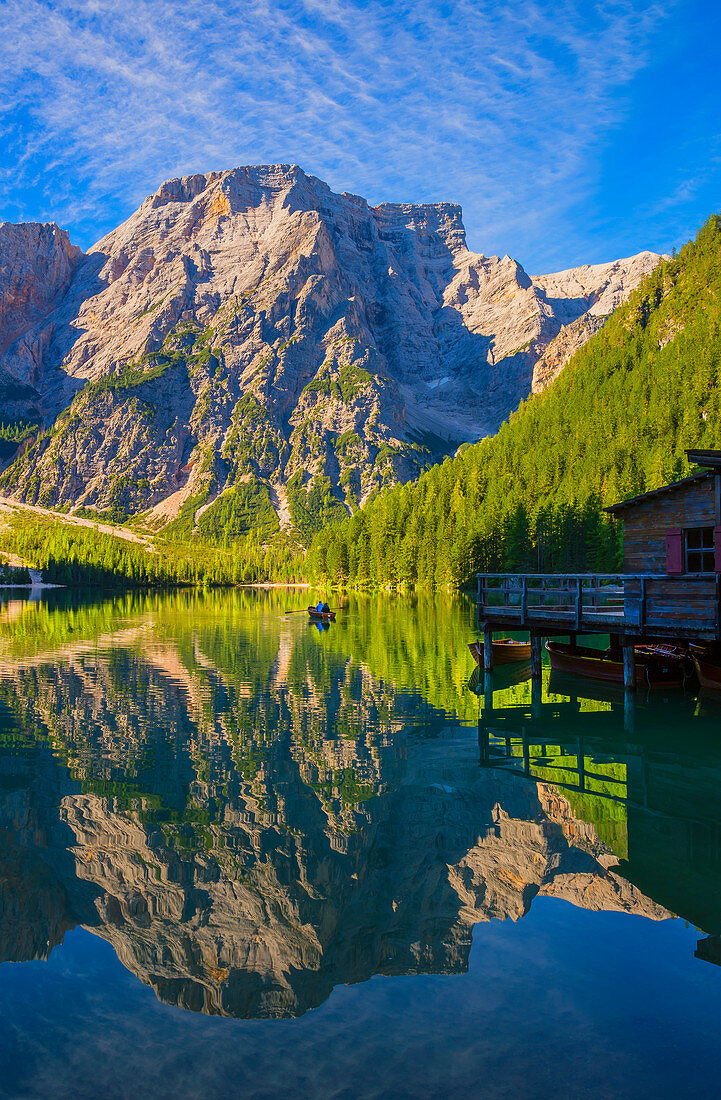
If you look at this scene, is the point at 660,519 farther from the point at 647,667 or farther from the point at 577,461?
the point at 577,461

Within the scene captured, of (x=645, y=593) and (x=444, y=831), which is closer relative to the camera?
(x=444, y=831)

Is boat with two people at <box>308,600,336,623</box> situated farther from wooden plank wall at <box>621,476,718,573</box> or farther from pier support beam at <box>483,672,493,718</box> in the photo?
wooden plank wall at <box>621,476,718,573</box>

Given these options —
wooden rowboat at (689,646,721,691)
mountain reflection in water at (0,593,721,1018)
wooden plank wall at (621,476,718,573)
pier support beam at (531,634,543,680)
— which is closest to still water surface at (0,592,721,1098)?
mountain reflection in water at (0,593,721,1018)

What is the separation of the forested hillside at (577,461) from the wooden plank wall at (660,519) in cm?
8144

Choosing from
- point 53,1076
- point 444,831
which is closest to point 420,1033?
point 53,1076

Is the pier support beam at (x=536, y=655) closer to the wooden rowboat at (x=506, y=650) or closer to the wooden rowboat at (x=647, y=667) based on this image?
the wooden rowboat at (x=647, y=667)

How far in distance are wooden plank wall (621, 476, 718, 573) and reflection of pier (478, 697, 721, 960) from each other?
289 inches

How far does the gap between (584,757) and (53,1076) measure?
64.0 ft

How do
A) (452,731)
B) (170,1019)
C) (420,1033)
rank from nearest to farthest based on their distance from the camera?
1. (420,1033)
2. (170,1019)
3. (452,731)

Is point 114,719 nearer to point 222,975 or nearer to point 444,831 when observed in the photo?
point 444,831

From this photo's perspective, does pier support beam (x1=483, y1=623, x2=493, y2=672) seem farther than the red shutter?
Yes

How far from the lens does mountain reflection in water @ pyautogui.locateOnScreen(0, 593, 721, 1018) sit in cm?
1238

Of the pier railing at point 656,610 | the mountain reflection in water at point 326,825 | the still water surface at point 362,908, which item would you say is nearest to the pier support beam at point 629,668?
the mountain reflection in water at point 326,825

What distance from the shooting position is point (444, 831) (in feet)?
56.1
